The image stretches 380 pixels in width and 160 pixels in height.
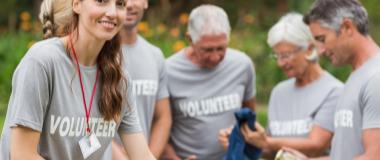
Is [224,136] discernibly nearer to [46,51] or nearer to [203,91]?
[203,91]

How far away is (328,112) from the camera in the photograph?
561 cm

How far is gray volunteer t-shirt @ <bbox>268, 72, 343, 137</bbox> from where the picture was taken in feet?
18.5

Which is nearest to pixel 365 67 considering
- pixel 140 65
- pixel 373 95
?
pixel 373 95

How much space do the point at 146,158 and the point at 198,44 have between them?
1.60 metres

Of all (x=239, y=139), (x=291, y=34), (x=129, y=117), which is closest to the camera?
(x=129, y=117)

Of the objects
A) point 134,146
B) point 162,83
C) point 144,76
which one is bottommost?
point 162,83

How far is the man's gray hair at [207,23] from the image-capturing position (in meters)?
5.79

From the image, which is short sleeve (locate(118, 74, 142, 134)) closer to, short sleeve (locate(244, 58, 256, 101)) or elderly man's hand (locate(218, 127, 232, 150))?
elderly man's hand (locate(218, 127, 232, 150))

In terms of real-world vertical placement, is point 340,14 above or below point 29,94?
below

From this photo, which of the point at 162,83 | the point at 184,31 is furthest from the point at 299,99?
the point at 184,31

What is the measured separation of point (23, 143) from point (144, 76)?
1.82 meters

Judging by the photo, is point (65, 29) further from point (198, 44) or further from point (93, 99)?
point (198, 44)

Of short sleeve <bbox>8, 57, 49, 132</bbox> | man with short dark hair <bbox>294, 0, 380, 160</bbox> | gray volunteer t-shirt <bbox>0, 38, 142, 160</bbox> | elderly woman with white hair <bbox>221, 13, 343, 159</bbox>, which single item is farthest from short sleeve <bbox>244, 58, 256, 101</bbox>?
short sleeve <bbox>8, 57, 49, 132</bbox>

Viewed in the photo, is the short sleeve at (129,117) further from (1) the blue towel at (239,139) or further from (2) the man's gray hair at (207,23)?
(2) the man's gray hair at (207,23)
